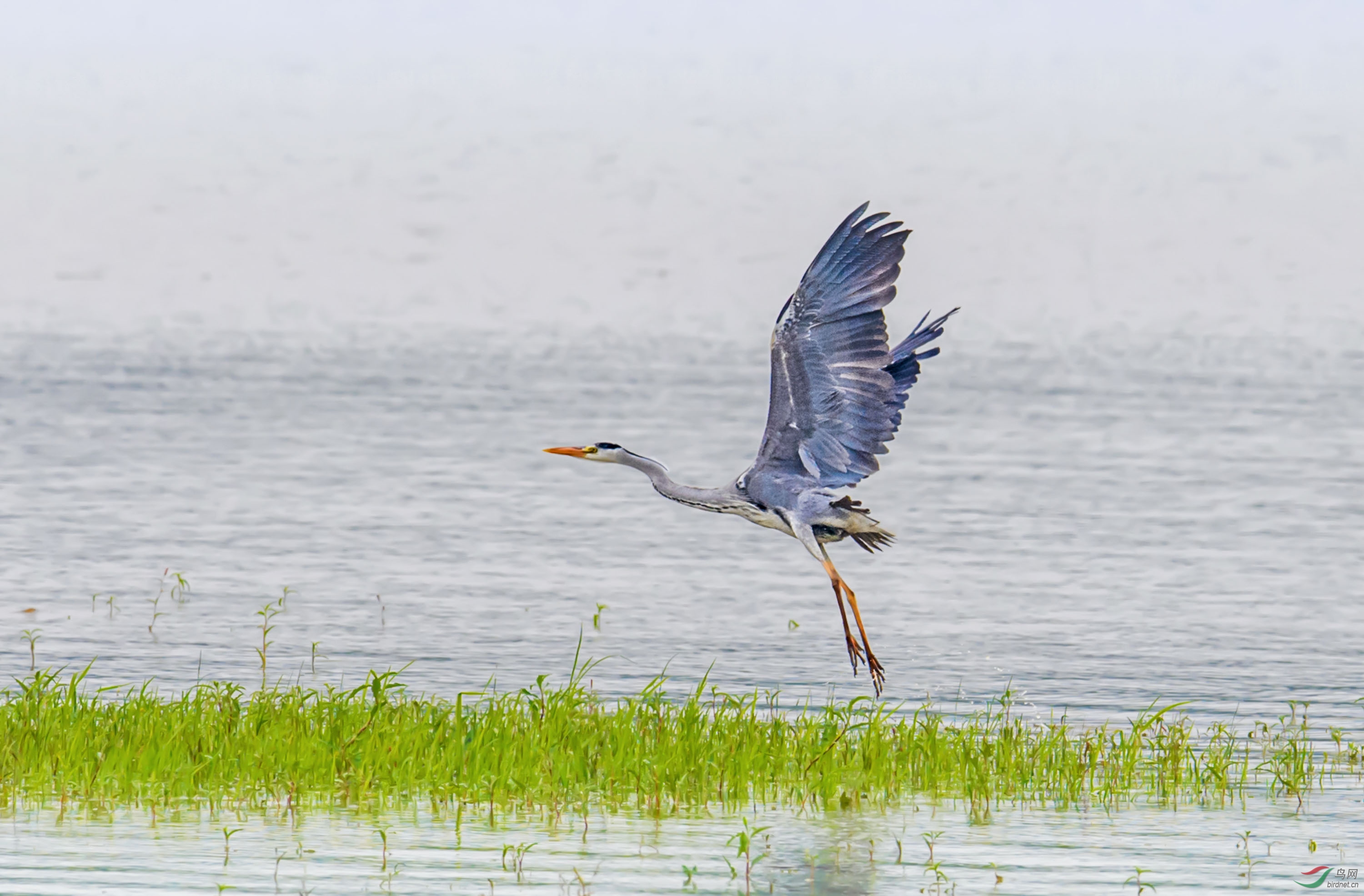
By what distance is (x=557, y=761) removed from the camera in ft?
33.8

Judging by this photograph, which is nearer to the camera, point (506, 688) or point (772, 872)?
point (772, 872)

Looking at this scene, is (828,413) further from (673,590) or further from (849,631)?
(673,590)

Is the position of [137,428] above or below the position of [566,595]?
A: above

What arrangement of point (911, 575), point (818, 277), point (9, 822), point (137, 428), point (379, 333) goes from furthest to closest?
point (379, 333), point (137, 428), point (911, 575), point (818, 277), point (9, 822)

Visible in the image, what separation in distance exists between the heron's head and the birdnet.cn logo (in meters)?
4.87

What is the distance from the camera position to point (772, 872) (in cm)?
881

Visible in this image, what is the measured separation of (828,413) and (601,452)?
1415 millimetres

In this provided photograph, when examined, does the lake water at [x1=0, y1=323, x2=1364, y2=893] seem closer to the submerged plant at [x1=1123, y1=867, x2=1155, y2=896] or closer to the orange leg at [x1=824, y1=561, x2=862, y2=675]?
the submerged plant at [x1=1123, y1=867, x2=1155, y2=896]

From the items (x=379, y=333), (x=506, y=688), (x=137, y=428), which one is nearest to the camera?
(x=506, y=688)

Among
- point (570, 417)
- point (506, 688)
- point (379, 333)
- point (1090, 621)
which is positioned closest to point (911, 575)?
point (1090, 621)

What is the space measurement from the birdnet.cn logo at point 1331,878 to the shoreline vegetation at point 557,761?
1.43 meters

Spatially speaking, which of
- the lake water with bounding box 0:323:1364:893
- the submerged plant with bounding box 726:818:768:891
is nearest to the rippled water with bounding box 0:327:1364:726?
the lake water with bounding box 0:323:1364:893

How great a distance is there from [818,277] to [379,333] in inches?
4521

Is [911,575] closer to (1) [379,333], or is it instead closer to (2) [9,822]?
(2) [9,822]
